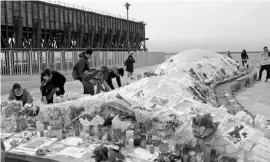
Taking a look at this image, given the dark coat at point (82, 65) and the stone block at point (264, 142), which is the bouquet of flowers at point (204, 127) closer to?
the stone block at point (264, 142)

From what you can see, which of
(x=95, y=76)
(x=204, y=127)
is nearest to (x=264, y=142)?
(x=204, y=127)

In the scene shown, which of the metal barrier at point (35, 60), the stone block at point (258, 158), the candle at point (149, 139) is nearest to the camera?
the stone block at point (258, 158)

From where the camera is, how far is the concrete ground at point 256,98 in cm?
591

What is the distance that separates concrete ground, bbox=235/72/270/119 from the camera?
5909 millimetres

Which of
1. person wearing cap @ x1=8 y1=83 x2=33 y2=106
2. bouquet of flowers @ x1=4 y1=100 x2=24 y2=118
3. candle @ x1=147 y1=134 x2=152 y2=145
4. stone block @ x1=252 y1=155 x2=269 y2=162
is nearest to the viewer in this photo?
stone block @ x1=252 y1=155 x2=269 y2=162

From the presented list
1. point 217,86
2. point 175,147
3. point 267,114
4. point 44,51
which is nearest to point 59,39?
point 44,51

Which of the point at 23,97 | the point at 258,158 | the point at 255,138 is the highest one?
the point at 23,97

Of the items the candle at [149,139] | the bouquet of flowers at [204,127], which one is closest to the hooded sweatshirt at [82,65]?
the candle at [149,139]

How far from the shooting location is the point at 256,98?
7277mm

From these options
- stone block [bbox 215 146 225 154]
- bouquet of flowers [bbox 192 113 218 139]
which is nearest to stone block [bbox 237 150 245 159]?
stone block [bbox 215 146 225 154]

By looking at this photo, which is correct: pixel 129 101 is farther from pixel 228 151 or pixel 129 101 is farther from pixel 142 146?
pixel 228 151

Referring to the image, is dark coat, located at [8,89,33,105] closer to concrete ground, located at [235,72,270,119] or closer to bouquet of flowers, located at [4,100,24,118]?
bouquet of flowers, located at [4,100,24,118]

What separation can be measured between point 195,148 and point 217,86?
5251mm

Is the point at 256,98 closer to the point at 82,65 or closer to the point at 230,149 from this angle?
the point at 82,65
